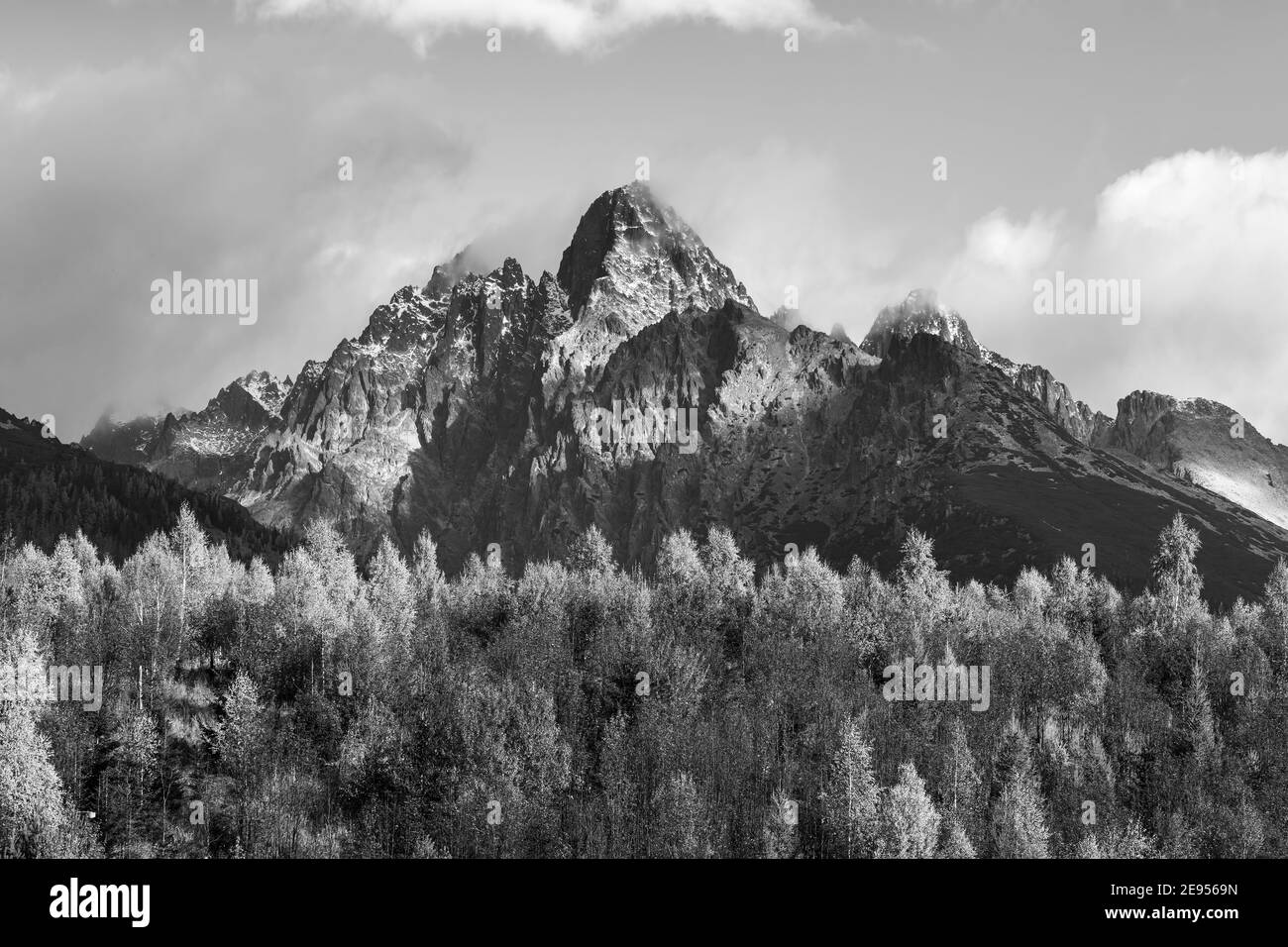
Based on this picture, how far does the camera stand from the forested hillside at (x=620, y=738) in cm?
12225

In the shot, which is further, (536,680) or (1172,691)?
(1172,691)

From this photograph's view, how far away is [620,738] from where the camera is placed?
459ft

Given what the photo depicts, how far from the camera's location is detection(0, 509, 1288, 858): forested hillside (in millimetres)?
122250

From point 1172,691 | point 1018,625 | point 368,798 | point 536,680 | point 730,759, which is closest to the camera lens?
point 368,798

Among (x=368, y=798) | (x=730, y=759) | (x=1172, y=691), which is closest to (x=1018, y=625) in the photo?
(x=1172, y=691)

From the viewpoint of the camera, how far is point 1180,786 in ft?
458
